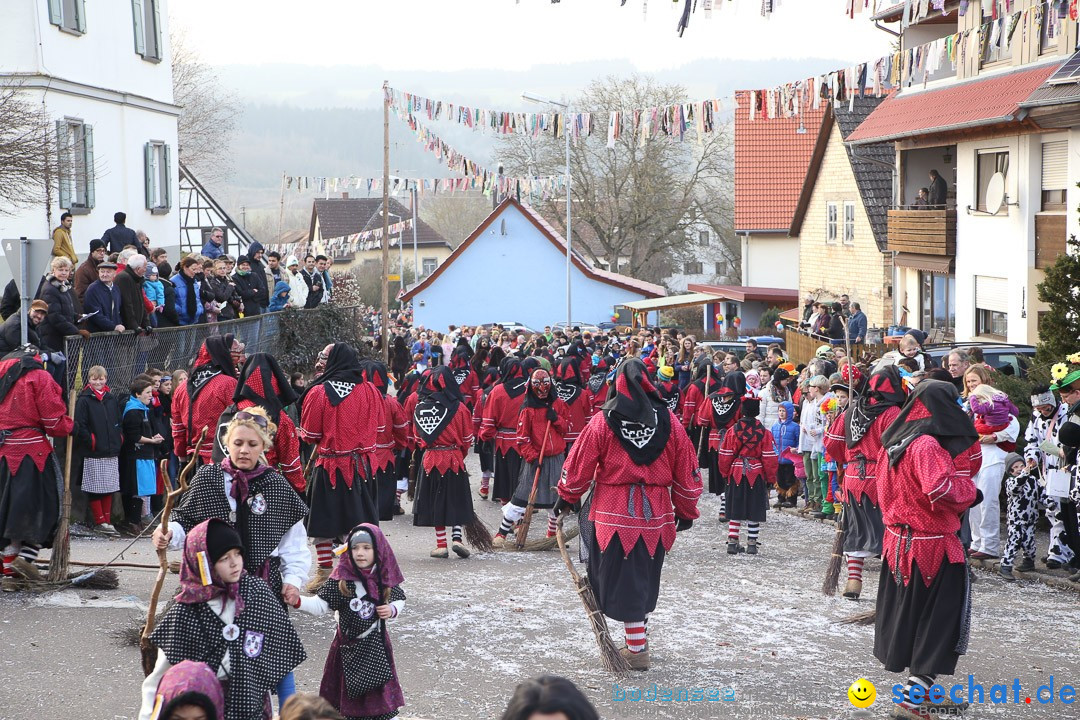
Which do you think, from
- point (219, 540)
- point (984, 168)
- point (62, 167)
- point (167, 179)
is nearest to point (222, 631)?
point (219, 540)

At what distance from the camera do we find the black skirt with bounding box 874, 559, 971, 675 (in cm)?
685

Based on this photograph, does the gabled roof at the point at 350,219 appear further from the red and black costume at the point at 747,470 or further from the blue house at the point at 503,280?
the red and black costume at the point at 747,470

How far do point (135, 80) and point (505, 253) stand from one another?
32.5 m

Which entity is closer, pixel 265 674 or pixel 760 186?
pixel 265 674

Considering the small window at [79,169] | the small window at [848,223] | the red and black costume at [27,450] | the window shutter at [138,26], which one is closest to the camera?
the red and black costume at [27,450]

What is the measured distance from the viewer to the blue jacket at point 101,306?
45.2ft

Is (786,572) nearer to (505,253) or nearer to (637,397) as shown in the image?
(637,397)

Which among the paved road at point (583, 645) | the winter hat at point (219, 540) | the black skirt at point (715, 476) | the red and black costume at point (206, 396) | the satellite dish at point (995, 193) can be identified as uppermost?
the satellite dish at point (995, 193)

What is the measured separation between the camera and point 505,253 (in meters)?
56.8

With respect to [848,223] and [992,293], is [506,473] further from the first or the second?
[848,223]

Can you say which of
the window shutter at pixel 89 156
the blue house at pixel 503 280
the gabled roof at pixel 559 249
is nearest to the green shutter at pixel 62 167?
the window shutter at pixel 89 156

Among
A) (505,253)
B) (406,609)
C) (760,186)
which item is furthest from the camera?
(505,253)

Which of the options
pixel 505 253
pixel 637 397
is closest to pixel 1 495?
pixel 637 397

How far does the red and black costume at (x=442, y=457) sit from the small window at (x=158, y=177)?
15.6 metres
